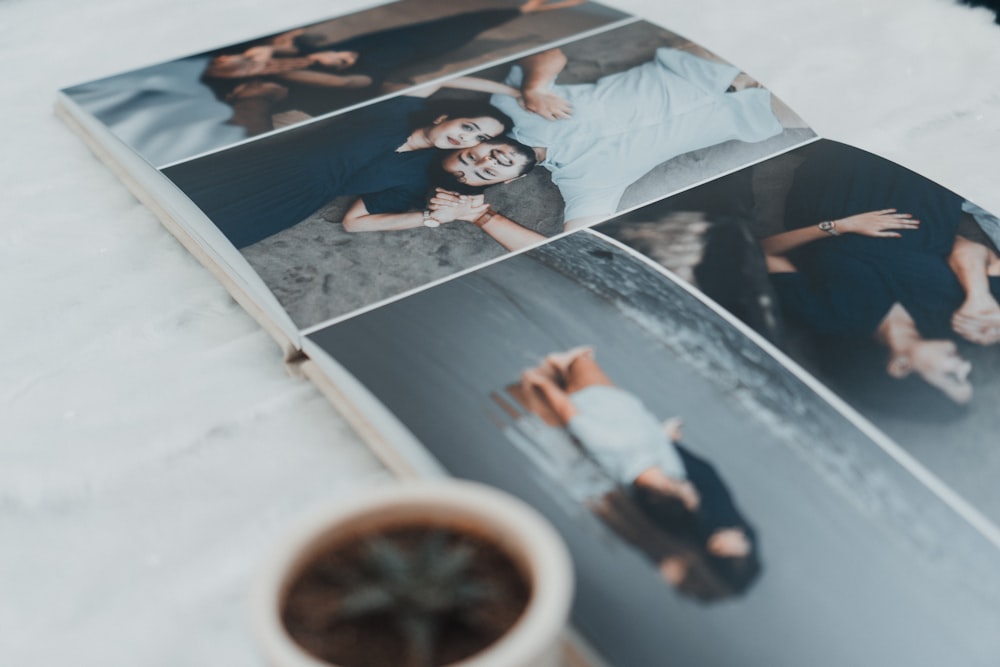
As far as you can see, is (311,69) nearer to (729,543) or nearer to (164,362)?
(164,362)

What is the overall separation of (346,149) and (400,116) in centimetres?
8

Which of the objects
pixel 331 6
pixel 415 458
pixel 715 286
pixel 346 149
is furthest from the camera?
pixel 331 6

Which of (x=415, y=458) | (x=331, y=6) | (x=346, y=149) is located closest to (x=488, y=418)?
(x=415, y=458)

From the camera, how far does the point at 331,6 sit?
136 cm

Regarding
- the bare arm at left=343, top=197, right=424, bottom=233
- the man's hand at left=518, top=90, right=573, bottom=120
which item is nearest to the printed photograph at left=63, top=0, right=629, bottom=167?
the man's hand at left=518, top=90, right=573, bottom=120

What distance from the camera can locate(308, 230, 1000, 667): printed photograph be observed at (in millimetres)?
528

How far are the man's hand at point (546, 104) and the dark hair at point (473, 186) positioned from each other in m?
0.07

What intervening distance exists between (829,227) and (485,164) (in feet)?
1.00

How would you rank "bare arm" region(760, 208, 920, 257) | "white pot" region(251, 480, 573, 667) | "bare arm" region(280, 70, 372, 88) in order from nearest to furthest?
"white pot" region(251, 480, 573, 667), "bare arm" region(760, 208, 920, 257), "bare arm" region(280, 70, 372, 88)

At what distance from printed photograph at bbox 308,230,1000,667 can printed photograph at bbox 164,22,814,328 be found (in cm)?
6

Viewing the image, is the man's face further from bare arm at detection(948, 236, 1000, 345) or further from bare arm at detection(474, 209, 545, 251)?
bare arm at detection(948, 236, 1000, 345)

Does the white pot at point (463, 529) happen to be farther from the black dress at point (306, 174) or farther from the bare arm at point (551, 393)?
the black dress at point (306, 174)

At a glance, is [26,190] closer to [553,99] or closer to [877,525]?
[553,99]

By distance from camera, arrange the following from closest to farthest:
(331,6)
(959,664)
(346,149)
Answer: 1. (959,664)
2. (346,149)
3. (331,6)
